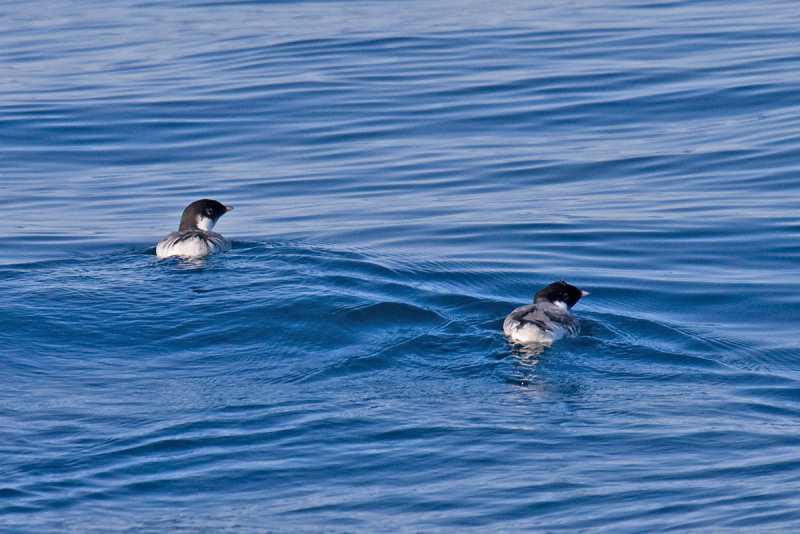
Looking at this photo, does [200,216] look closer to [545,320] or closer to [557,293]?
[557,293]

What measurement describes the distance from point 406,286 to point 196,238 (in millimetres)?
2667

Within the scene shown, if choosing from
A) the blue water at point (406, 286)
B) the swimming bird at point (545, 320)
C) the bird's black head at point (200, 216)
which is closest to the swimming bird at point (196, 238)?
the bird's black head at point (200, 216)

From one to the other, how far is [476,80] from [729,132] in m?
6.13

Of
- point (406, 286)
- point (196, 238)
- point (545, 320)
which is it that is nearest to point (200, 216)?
point (196, 238)

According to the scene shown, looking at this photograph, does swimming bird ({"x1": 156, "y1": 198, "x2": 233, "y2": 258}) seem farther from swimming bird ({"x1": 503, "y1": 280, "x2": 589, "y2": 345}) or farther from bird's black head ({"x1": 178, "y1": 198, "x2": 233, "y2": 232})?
swimming bird ({"x1": 503, "y1": 280, "x2": 589, "y2": 345})

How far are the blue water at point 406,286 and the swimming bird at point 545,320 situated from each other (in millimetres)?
144

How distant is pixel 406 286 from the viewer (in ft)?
37.5

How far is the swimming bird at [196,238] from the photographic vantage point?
12609mm

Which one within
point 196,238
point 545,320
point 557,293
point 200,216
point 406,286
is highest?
point 200,216

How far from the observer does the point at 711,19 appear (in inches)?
1125

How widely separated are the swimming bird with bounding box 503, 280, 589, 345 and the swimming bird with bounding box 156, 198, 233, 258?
401 centimetres

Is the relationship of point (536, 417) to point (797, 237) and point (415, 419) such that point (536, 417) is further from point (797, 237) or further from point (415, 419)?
point (797, 237)

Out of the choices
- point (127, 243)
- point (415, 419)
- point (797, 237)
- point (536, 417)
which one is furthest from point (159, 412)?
point (797, 237)

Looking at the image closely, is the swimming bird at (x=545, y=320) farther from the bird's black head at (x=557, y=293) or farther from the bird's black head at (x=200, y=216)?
the bird's black head at (x=200, y=216)
